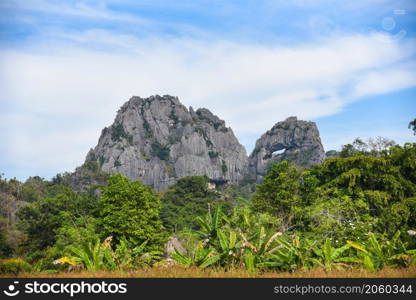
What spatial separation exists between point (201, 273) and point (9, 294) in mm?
2657

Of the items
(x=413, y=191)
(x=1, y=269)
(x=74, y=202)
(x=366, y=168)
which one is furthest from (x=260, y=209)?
(x=1, y=269)

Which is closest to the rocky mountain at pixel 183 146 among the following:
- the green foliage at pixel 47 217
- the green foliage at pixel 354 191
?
the green foliage at pixel 47 217

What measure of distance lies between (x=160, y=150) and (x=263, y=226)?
14757cm

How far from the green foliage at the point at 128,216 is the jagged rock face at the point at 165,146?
369 ft

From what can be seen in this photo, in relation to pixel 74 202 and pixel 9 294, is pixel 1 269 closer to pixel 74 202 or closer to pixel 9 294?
pixel 9 294

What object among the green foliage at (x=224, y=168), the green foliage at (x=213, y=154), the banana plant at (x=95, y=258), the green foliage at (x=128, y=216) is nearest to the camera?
the banana plant at (x=95, y=258)

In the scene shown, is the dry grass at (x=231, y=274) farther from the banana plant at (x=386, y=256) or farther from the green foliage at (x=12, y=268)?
the banana plant at (x=386, y=256)

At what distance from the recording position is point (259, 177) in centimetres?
16425

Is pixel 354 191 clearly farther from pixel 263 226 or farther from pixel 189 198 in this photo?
pixel 189 198

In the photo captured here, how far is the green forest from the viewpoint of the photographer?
24.4ft

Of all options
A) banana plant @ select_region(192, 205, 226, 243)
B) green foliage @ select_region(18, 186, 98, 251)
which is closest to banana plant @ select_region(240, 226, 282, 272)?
banana plant @ select_region(192, 205, 226, 243)

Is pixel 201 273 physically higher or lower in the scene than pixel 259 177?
lower

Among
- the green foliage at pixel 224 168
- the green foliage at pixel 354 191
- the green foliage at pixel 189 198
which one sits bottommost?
the green foliage at pixel 354 191

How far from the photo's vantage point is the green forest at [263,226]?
7438mm
